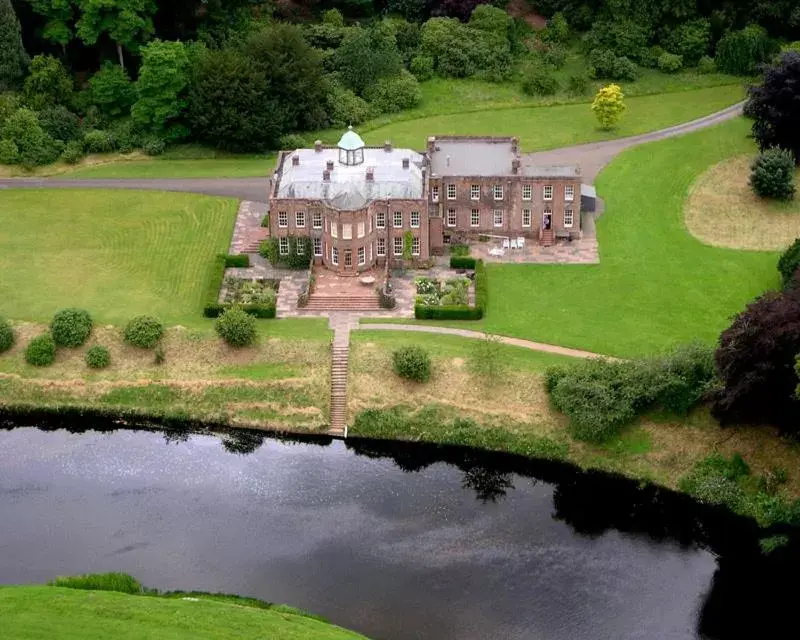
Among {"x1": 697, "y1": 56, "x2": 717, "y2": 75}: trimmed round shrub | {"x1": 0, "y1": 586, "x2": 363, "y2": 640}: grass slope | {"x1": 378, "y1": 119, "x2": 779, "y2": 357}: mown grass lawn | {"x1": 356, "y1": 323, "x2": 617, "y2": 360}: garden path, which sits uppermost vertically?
{"x1": 697, "y1": 56, "x2": 717, "y2": 75}: trimmed round shrub

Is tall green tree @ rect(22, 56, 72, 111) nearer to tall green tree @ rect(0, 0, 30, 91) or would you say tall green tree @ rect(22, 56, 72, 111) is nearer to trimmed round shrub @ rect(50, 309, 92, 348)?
tall green tree @ rect(0, 0, 30, 91)

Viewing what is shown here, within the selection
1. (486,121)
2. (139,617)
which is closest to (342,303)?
(139,617)

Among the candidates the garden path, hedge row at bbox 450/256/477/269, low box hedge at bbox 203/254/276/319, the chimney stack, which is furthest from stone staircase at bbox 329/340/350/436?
the chimney stack

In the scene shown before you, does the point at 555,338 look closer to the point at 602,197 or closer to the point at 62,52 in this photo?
the point at 602,197

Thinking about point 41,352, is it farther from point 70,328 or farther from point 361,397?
point 361,397

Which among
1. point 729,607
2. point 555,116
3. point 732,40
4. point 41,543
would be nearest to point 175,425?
point 41,543
